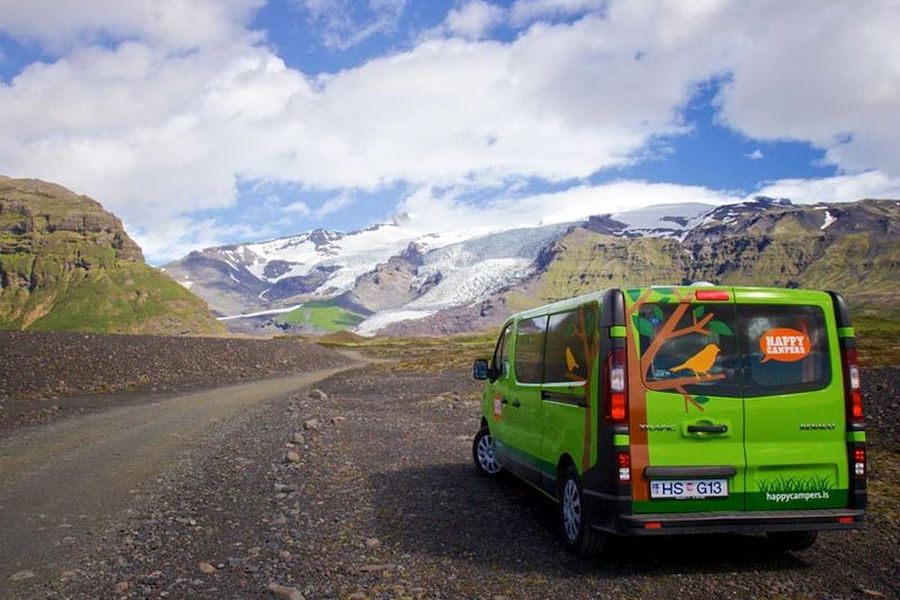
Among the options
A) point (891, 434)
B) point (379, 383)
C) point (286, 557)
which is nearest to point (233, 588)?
point (286, 557)

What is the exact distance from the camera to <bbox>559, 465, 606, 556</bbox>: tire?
7465mm

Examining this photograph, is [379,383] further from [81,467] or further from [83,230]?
[83,230]

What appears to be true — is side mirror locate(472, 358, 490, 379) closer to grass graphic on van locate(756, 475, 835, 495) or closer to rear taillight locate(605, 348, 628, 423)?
rear taillight locate(605, 348, 628, 423)

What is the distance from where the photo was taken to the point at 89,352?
36.5 metres

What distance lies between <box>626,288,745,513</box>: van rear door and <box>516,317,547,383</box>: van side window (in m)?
2.25

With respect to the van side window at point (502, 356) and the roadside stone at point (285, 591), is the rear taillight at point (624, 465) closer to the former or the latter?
the roadside stone at point (285, 591)

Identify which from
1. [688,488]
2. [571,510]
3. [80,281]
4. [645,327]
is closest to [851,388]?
[688,488]

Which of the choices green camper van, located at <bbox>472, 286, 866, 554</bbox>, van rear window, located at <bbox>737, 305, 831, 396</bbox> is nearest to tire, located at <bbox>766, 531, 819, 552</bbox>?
green camper van, located at <bbox>472, 286, 866, 554</bbox>

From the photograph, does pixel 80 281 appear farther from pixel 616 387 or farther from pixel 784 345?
pixel 784 345

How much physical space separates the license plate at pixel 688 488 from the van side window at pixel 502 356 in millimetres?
4152

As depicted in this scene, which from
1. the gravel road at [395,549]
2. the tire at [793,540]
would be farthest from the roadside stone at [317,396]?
the tire at [793,540]

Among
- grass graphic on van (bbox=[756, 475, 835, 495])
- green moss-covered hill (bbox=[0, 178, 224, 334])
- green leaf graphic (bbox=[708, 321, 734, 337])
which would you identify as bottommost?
grass graphic on van (bbox=[756, 475, 835, 495])

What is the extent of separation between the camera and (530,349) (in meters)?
9.93

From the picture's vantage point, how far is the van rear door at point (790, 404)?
7191 millimetres
